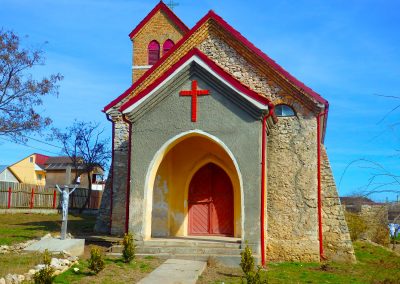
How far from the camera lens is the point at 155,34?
23.6m

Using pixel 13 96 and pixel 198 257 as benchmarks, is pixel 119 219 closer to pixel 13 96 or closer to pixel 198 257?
pixel 198 257

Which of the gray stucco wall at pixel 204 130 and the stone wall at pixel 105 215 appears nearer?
the gray stucco wall at pixel 204 130

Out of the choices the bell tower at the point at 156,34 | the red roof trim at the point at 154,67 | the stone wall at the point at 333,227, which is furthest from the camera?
the bell tower at the point at 156,34

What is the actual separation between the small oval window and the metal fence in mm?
23675

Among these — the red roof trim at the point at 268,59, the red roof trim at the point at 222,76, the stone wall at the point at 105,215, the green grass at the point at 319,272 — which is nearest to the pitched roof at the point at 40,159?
the stone wall at the point at 105,215

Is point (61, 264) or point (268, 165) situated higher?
point (268, 165)

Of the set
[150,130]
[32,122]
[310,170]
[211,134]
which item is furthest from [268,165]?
[32,122]

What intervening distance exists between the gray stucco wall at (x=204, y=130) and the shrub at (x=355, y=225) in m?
8.77

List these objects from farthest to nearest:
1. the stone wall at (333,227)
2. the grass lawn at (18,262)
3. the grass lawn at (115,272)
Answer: the stone wall at (333,227) < the grass lawn at (115,272) < the grass lawn at (18,262)

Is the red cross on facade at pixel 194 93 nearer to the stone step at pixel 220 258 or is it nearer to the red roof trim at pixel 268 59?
the red roof trim at pixel 268 59

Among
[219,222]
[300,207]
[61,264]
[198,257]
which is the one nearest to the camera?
[61,264]

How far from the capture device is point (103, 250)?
557 inches

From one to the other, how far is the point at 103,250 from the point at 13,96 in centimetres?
1562

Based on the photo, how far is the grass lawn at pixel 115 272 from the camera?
1018cm
